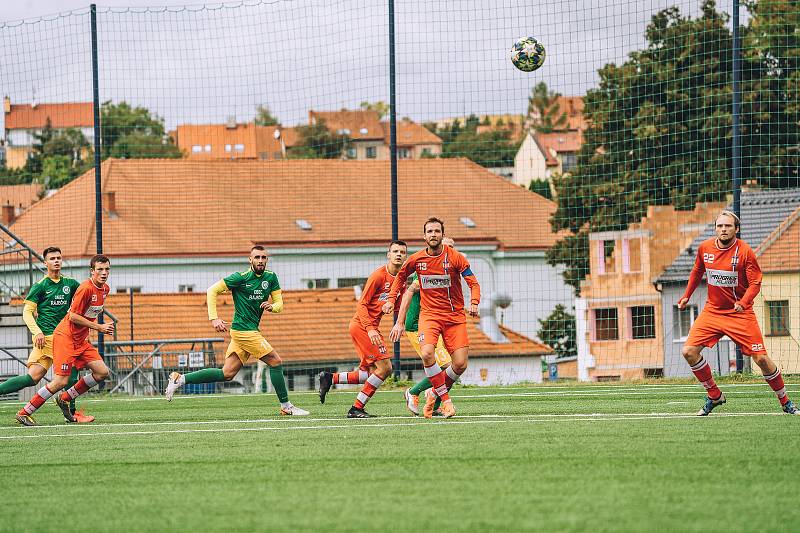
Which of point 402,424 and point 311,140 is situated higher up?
point 311,140

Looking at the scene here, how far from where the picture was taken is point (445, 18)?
2145cm

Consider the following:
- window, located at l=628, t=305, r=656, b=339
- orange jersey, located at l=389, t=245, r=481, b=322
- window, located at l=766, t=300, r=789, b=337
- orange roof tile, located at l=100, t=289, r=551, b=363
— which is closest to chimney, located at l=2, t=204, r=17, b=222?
orange roof tile, located at l=100, t=289, r=551, b=363

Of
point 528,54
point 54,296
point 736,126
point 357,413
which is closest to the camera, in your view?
point 357,413

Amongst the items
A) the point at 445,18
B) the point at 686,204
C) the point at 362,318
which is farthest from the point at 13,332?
the point at 686,204

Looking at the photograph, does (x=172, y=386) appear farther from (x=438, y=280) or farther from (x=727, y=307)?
(x=727, y=307)

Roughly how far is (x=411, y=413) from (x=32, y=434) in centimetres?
404

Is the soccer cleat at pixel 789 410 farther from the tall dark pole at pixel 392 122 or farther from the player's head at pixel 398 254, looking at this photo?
the tall dark pole at pixel 392 122

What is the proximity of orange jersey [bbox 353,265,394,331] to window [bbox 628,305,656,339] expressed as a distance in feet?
84.7

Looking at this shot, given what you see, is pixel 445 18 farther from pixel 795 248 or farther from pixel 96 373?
pixel 795 248

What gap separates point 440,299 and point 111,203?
145 ft

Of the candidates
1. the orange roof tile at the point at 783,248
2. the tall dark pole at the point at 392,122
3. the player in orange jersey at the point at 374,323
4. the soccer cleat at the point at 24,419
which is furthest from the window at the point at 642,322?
the soccer cleat at the point at 24,419

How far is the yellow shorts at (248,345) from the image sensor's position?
47.6 feet

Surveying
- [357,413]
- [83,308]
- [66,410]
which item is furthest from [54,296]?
[357,413]

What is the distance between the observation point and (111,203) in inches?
2175
